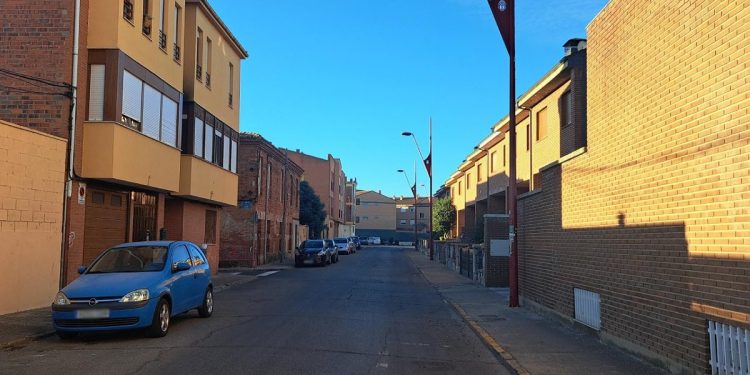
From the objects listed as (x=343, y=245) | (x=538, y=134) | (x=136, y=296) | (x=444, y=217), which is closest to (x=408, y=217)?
(x=343, y=245)

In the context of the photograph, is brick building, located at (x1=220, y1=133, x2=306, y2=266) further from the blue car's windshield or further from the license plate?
the license plate

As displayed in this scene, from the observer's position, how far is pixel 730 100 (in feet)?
19.8

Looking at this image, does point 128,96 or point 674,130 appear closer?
point 674,130

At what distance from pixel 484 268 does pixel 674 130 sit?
42.6 feet

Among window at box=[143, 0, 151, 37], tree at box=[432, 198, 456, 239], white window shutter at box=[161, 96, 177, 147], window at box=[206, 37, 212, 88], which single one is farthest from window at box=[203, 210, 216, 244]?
tree at box=[432, 198, 456, 239]

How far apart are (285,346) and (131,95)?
379 inches

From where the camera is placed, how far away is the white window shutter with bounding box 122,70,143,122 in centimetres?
1502

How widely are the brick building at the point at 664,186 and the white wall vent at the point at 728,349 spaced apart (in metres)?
0.02

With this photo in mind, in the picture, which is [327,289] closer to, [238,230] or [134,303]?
[134,303]

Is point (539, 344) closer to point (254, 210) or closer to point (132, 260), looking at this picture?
point (132, 260)

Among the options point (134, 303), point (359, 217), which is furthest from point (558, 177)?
point (359, 217)

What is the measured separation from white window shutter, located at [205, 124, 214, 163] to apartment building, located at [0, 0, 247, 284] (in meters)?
0.07

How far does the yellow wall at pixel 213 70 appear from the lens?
20.1m

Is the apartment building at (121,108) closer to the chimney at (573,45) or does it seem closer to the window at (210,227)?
the window at (210,227)
